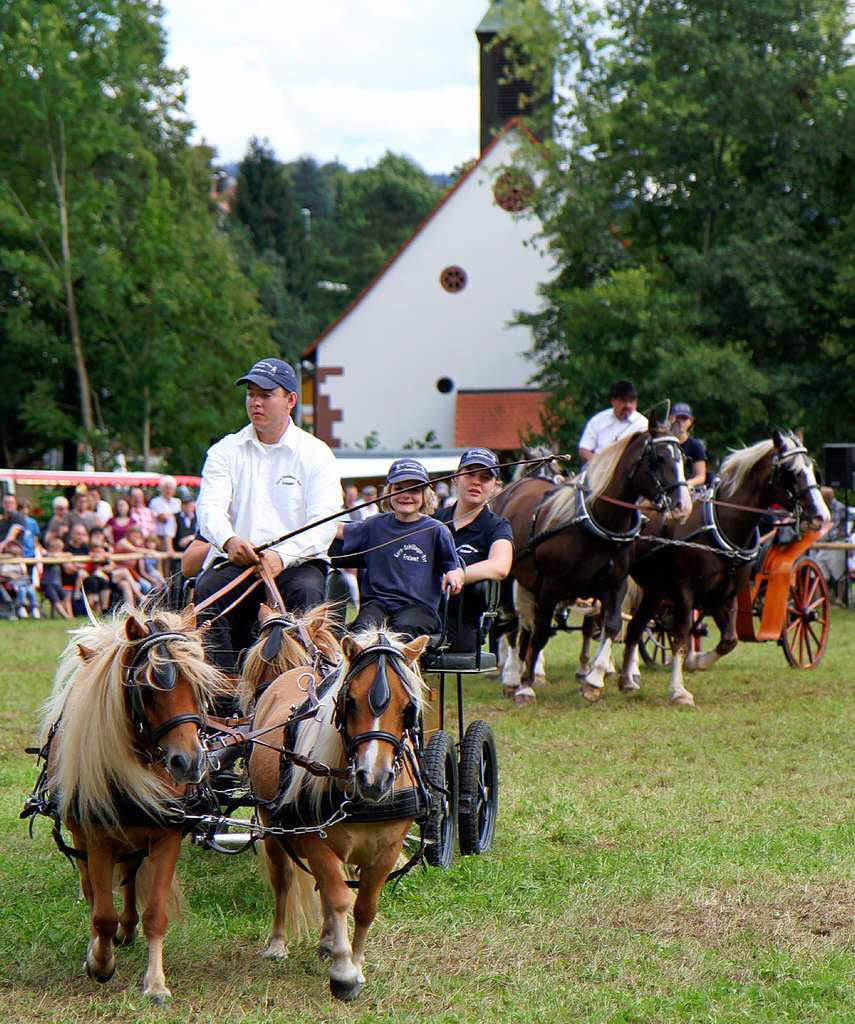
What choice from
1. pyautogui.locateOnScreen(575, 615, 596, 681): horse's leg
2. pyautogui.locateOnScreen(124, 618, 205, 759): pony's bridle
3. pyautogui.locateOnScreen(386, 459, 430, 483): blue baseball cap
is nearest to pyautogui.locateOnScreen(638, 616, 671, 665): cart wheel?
pyautogui.locateOnScreen(575, 615, 596, 681): horse's leg

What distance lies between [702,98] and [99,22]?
16.8 meters

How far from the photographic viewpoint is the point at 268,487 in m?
6.12

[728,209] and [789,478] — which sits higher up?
[728,209]

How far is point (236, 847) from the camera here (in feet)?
19.9

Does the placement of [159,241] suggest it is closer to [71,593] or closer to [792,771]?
[71,593]

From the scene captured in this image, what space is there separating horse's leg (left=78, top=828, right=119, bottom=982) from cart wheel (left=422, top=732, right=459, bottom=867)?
141 cm

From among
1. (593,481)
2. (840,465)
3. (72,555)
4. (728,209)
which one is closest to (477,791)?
(593,481)

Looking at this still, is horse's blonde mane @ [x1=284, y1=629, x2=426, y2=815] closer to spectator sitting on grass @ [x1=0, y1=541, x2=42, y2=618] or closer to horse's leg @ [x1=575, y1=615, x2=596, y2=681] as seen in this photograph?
horse's leg @ [x1=575, y1=615, x2=596, y2=681]

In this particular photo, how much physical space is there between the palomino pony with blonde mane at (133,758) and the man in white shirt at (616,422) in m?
7.74

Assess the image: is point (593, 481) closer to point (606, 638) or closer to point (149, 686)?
point (606, 638)

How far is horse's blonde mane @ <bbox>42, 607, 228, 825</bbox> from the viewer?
4.36 meters

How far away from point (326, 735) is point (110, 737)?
2.20 feet

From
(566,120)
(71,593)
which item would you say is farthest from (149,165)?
(71,593)

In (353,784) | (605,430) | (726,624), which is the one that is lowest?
(726,624)
